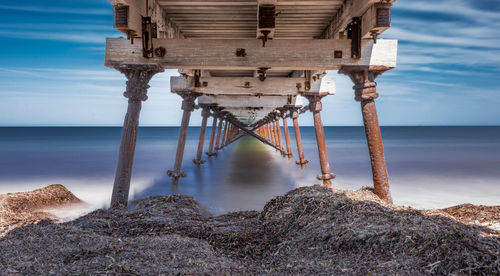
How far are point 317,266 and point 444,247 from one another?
0.91 m

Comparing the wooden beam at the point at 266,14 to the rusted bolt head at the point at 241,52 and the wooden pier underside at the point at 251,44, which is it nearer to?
the wooden pier underside at the point at 251,44

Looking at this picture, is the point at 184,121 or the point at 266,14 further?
the point at 184,121

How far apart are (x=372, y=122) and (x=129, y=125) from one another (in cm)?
354

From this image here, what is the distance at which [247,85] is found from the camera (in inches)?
338

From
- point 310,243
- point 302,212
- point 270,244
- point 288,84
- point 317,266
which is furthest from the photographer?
point 288,84

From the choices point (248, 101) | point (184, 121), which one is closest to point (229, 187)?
point (184, 121)

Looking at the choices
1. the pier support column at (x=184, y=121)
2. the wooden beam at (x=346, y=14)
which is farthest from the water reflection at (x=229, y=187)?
the wooden beam at (x=346, y=14)

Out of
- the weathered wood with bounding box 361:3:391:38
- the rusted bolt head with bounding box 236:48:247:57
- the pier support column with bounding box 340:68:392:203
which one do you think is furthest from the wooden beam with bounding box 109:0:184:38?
the weathered wood with bounding box 361:3:391:38

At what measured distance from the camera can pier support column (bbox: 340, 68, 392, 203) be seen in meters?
5.02

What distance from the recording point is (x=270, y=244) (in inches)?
138

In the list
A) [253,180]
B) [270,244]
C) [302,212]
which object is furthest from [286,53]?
[253,180]

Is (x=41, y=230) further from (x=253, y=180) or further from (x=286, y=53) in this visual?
(x=253, y=180)

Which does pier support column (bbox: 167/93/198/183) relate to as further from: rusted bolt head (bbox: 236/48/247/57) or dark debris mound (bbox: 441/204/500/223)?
dark debris mound (bbox: 441/204/500/223)

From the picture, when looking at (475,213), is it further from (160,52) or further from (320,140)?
(160,52)
